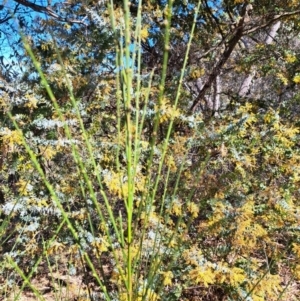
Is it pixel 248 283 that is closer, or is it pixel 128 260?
pixel 128 260

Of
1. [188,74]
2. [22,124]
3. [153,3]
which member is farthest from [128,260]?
[153,3]

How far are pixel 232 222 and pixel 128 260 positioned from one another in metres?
3.19

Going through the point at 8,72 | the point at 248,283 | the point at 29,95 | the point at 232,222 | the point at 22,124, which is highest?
the point at 8,72

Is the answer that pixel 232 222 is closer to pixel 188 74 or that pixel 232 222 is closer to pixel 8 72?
pixel 188 74

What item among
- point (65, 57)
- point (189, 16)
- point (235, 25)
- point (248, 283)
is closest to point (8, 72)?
point (65, 57)

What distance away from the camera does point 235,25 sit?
15.6 ft

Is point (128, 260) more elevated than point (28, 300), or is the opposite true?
point (128, 260)

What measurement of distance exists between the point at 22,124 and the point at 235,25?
281 cm

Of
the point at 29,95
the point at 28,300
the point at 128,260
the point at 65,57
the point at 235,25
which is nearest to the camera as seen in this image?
the point at 128,260

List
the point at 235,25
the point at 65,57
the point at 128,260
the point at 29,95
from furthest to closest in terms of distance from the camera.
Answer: the point at 235,25
the point at 65,57
the point at 29,95
the point at 128,260

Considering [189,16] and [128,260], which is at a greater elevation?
[189,16]

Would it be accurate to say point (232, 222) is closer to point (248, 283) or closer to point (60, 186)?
point (248, 283)

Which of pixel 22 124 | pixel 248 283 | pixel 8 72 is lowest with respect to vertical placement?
pixel 248 283

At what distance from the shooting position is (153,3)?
458 cm
